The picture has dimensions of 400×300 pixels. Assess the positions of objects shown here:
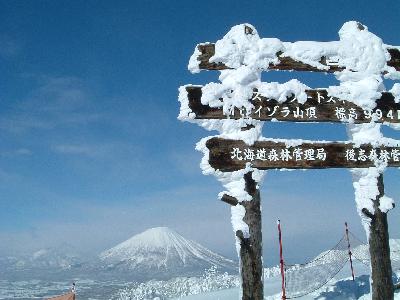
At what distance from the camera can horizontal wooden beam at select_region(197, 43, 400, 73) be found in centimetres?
720

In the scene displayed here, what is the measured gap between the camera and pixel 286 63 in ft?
24.8

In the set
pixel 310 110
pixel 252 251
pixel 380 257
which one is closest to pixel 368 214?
pixel 380 257

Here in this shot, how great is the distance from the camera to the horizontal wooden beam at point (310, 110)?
6977mm

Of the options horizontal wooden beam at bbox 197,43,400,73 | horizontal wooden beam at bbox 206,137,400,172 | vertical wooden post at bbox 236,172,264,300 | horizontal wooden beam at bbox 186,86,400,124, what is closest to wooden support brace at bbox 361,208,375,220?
horizontal wooden beam at bbox 206,137,400,172

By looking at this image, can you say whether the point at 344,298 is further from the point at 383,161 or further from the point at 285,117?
the point at 285,117

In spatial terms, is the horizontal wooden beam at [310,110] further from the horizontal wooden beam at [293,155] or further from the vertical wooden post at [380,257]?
the vertical wooden post at [380,257]

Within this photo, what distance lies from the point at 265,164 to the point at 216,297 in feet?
26.1

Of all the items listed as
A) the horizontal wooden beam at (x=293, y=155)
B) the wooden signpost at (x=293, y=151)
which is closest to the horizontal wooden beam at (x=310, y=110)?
the wooden signpost at (x=293, y=151)

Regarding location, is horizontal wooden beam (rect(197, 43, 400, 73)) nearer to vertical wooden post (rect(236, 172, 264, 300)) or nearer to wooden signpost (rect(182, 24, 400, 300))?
wooden signpost (rect(182, 24, 400, 300))

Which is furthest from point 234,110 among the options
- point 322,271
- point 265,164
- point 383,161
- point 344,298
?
point 322,271

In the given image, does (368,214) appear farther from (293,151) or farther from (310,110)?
(310,110)

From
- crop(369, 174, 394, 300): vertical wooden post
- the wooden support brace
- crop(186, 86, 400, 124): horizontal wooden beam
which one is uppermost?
crop(186, 86, 400, 124): horizontal wooden beam

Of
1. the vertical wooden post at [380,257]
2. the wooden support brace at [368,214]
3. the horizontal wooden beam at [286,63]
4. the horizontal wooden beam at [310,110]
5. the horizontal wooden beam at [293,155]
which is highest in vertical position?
the horizontal wooden beam at [286,63]

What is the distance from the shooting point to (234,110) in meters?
7.06
